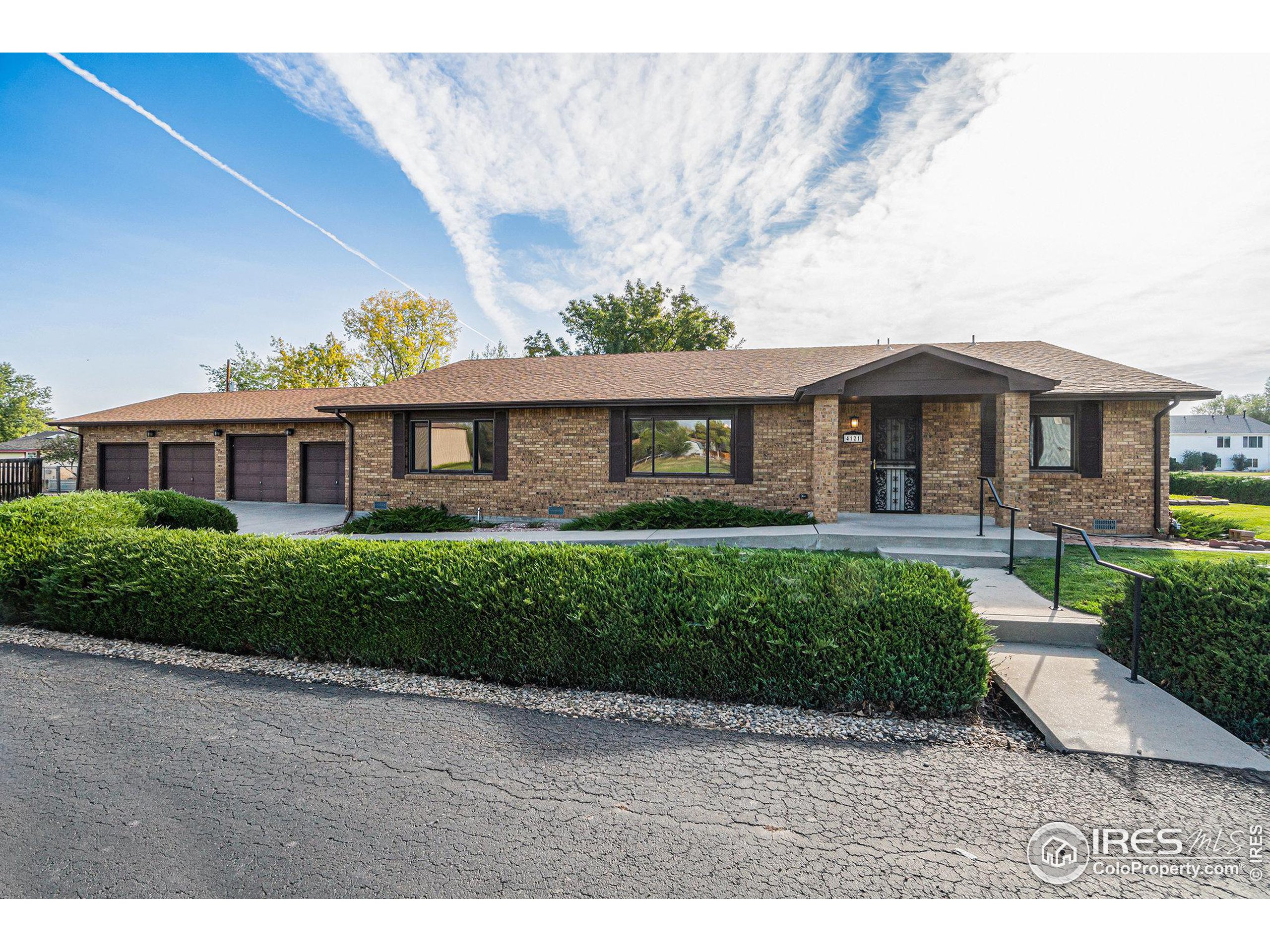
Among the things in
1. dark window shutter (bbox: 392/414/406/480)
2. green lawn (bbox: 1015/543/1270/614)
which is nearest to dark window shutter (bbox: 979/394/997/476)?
green lawn (bbox: 1015/543/1270/614)

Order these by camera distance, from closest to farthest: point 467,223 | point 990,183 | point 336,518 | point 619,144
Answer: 1. point 990,183
2. point 619,144
3. point 336,518
4. point 467,223

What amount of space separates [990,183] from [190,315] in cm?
1900

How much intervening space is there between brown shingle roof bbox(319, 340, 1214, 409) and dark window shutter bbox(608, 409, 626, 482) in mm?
399

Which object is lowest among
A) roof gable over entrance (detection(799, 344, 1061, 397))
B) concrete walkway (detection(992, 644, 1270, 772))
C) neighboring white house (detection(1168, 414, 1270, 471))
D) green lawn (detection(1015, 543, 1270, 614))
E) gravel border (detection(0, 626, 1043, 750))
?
gravel border (detection(0, 626, 1043, 750))

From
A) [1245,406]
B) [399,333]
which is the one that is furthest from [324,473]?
[1245,406]

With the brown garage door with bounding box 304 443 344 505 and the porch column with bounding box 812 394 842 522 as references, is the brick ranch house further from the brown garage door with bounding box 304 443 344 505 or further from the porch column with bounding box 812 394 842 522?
the brown garage door with bounding box 304 443 344 505

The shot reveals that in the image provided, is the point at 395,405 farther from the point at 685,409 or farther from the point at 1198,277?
the point at 1198,277

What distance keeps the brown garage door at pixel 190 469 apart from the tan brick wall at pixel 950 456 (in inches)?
732

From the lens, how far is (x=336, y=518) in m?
12.5

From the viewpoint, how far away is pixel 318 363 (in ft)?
91.1

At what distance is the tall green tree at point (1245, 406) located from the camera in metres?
68.5

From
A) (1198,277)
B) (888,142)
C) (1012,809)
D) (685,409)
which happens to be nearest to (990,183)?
(888,142)

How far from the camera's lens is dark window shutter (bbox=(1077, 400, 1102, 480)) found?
31.6 ft

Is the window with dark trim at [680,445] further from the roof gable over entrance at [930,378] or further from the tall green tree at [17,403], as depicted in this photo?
the tall green tree at [17,403]
